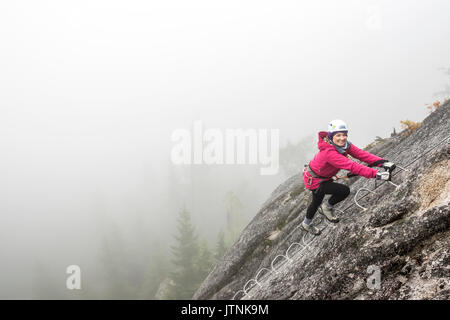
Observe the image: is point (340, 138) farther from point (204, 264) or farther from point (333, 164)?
point (204, 264)

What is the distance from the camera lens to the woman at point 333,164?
522 centimetres

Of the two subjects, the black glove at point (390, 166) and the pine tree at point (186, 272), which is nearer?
the black glove at point (390, 166)

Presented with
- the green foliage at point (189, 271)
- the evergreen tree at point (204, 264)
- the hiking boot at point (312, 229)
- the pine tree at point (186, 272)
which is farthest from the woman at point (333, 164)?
the pine tree at point (186, 272)

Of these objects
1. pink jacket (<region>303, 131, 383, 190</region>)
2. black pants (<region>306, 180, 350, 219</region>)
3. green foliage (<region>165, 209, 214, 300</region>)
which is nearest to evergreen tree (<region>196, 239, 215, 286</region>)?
green foliage (<region>165, 209, 214, 300</region>)

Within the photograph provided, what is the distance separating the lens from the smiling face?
221 inches

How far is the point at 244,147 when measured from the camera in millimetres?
151125

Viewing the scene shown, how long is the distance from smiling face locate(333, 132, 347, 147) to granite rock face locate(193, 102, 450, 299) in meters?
1.54

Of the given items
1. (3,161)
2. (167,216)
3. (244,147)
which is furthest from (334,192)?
(3,161)

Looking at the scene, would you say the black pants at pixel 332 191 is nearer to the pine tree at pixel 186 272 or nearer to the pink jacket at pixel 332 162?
the pink jacket at pixel 332 162

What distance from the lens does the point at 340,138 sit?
5617mm

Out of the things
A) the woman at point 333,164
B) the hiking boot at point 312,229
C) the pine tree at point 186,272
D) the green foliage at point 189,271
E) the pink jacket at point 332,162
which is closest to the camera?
the pink jacket at point 332,162

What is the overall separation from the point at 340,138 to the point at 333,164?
651 millimetres

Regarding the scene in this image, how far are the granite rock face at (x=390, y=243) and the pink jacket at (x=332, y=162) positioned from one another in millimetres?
905

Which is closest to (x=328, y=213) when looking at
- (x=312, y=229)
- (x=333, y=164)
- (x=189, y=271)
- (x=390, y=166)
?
(x=312, y=229)
